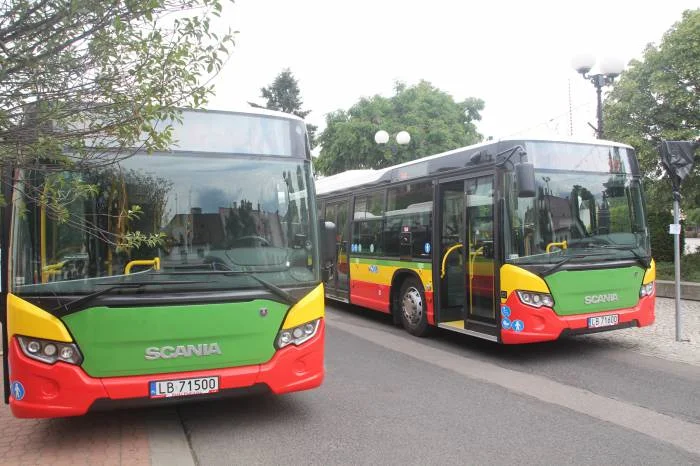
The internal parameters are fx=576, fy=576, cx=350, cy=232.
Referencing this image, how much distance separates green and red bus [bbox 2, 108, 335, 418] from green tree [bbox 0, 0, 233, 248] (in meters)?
0.30

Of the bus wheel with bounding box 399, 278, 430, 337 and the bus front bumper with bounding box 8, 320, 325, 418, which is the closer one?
the bus front bumper with bounding box 8, 320, 325, 418

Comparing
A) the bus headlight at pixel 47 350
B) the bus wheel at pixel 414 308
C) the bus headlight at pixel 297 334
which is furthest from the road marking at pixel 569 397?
the bus headlight at pixel 47 350

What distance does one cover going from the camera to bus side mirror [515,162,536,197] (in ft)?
22.0

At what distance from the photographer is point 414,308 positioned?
9469mm

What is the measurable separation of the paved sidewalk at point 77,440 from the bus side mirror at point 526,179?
4.73 m

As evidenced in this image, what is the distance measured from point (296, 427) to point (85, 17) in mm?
3656

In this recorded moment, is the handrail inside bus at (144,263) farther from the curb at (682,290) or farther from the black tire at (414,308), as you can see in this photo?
the curb at (682,290)

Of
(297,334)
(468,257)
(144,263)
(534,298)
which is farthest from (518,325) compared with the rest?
(144,263)

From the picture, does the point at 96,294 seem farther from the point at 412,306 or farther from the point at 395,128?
the point at 395,128

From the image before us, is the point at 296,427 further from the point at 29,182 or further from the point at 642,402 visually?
the point at 642,402

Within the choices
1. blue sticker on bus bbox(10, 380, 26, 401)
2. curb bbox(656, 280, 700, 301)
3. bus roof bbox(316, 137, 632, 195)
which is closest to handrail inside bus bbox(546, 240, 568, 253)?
bus roof bbox(316, 137, 632, 195)

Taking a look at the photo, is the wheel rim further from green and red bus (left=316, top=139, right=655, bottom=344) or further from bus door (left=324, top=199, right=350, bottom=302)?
bus door (left=324, top=199, right=350, bottom=302)

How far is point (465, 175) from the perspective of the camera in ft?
27.0

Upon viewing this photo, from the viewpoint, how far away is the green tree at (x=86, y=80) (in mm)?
3080
